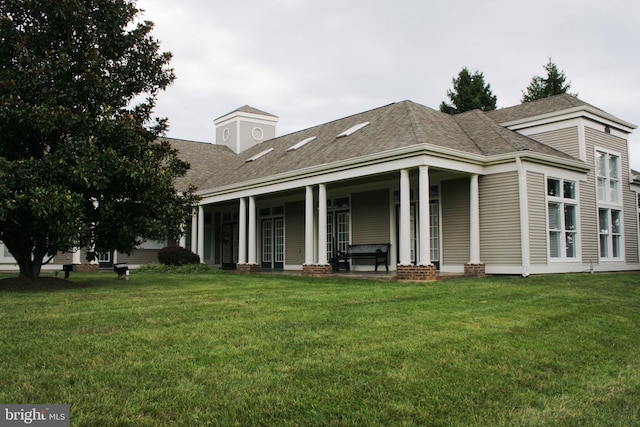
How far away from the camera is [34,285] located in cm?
1130

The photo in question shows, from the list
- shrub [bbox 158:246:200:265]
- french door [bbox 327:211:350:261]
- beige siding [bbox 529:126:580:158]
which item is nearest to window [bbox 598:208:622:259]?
beige siding [bbox 529:126:580:158]

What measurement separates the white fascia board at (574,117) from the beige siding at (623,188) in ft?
1.30

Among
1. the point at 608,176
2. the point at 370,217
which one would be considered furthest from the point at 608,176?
the point at 370,217

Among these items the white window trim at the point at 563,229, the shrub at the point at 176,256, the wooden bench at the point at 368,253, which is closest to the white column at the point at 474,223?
the white window trim at the point at 563,229

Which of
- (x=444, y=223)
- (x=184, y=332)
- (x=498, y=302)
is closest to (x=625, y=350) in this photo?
(x=498, y=302)

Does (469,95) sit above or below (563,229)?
above

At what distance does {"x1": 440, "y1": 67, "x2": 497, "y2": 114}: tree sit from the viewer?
3581 cm

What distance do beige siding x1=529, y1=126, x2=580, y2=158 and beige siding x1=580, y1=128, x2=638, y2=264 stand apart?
1.28 ft

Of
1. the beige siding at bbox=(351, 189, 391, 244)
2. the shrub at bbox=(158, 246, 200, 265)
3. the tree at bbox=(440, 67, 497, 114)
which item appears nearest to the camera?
the beige siding at bbox=(351, 189, 391, 244)

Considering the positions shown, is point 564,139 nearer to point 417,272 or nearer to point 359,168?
point 359,168

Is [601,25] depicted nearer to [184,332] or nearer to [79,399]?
[184,332]

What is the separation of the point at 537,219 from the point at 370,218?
543 cm

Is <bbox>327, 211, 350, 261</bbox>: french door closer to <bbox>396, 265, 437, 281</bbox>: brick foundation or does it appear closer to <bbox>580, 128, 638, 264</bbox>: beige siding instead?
<bbox>396, 265, 437, 281</bbox>: brick foundation

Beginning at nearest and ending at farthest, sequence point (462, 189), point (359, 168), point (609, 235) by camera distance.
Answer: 1. point (359, 168)
2. point (462, 189)
3. point (609, 235)
